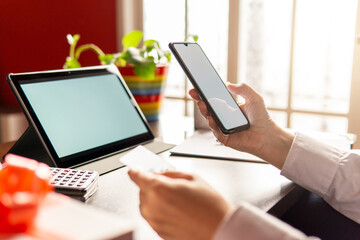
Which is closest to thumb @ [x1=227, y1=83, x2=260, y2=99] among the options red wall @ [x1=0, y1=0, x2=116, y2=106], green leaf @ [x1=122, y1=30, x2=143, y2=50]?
green leaf @ [x1=122, y1=30, x2=143, y2=50]

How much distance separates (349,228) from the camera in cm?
84

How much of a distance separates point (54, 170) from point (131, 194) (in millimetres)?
152

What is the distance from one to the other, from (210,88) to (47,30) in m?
2.05

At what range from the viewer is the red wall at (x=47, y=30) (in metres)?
2.54

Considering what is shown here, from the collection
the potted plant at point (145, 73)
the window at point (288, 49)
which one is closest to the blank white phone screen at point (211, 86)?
the potted plant at point (145, 73)

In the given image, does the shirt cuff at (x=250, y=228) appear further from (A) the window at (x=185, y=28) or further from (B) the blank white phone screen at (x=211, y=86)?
(A) the window at (x=185, y=28)

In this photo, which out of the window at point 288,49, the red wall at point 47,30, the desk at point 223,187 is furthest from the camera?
the red wall at point 47,30

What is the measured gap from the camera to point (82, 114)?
91 centimetres

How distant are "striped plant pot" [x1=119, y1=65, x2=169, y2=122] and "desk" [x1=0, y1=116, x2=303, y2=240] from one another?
0.37 metres

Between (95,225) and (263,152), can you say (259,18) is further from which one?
(95,225)

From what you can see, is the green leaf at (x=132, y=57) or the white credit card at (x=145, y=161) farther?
the green leaf at (x=132, y=57)

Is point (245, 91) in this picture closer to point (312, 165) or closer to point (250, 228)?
point (312, 165)

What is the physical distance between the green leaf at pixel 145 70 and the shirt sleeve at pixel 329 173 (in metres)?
0.59

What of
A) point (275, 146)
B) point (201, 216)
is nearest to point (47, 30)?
point (275, 146)
